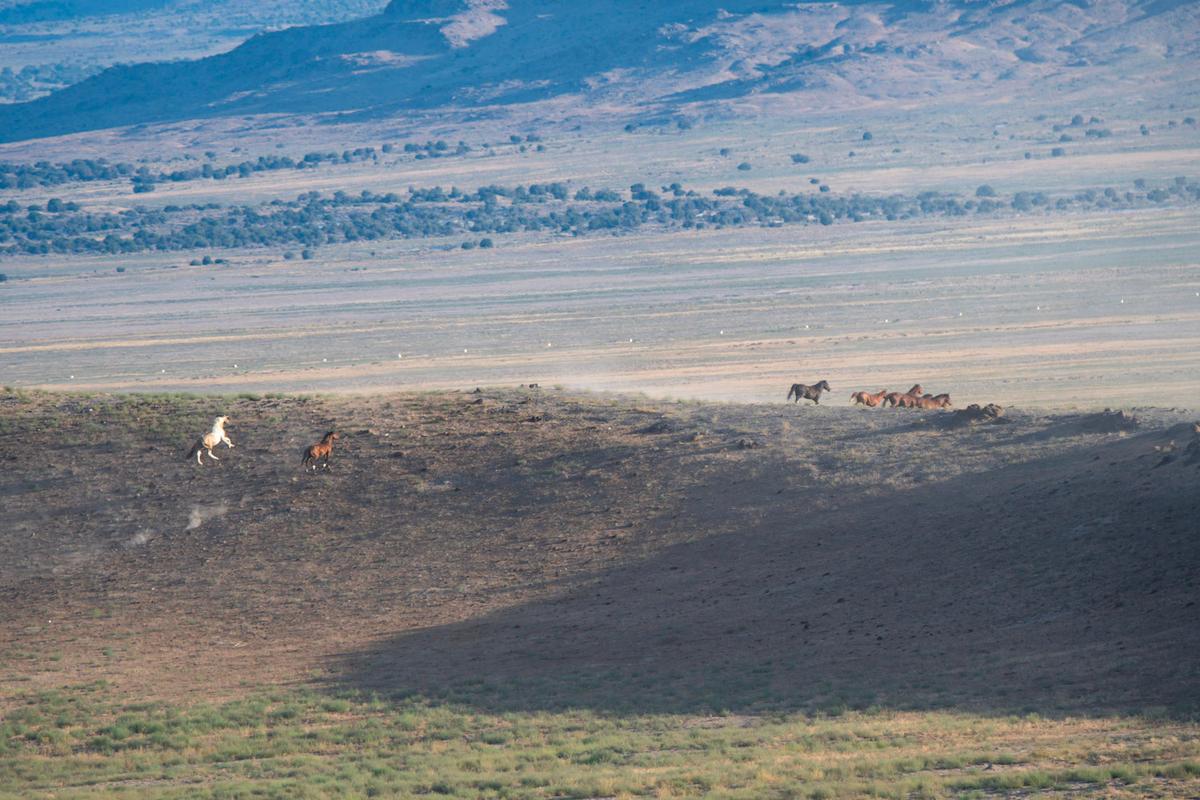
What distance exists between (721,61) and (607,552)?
157 metres

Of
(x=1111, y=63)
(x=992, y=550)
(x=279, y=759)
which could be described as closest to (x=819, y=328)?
(x=992, y=550)

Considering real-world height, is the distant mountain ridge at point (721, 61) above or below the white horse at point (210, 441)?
above

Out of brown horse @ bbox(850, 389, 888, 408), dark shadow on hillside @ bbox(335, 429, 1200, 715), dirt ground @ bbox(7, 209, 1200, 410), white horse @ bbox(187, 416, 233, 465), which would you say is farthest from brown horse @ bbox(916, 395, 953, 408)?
white horse @ bbox(187, 416, 233, 465)

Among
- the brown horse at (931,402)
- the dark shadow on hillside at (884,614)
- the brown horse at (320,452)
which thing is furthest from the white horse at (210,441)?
the brown horse at (931,402)

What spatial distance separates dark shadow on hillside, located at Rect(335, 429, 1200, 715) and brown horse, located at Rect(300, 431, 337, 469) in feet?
19.8

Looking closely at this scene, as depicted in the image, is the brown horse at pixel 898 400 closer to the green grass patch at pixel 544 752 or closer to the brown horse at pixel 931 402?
the brown horse at pixel 931 402

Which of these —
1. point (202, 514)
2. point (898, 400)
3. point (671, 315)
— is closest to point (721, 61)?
point (671, 315)

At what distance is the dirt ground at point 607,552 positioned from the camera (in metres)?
19.0

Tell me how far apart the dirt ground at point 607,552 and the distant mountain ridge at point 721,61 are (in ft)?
452

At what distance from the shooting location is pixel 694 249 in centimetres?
9494

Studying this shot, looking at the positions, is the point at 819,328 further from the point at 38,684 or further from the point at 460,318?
the point at 38,684

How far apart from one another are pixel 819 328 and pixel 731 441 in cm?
3511

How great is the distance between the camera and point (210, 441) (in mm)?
28141

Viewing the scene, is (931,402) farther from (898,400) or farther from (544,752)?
(544,752)
